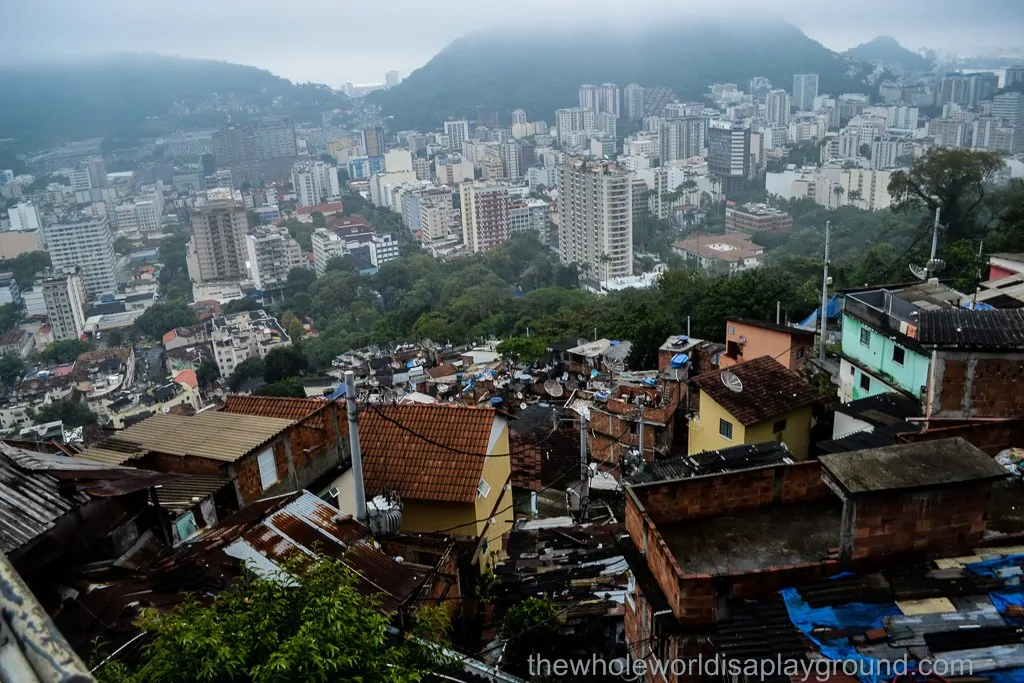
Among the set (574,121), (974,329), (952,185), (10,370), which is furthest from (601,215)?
(574,121)

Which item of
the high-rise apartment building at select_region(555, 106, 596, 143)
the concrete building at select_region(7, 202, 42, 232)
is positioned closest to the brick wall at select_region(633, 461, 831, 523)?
the concrete building at select_region(7, 202, 42, 232)

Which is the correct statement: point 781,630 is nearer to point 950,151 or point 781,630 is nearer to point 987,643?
point 987,643

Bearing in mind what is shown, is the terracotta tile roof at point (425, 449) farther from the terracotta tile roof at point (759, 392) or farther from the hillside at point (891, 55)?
the hillside at point (891, 55)

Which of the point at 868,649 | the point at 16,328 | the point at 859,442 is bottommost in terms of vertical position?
the point at 16,328

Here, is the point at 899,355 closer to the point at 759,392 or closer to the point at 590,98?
the point at 759,392

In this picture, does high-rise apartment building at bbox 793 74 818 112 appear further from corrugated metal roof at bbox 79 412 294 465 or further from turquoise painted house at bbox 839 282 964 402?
corrugated metal roof at bbox 79 412 294 465

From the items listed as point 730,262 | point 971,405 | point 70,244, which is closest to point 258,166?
point 70,244

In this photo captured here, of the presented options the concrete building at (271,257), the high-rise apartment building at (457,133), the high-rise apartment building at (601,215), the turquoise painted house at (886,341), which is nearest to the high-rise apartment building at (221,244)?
the concrete building at (271,257)
